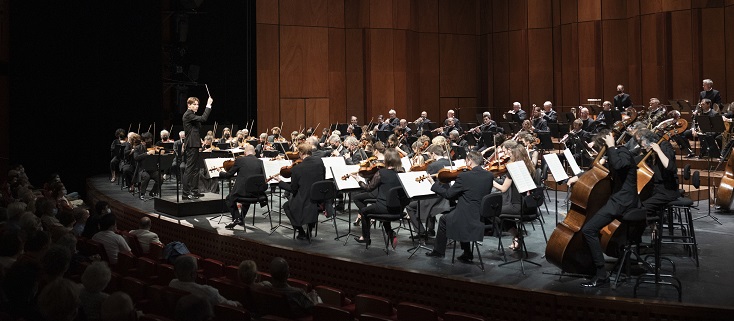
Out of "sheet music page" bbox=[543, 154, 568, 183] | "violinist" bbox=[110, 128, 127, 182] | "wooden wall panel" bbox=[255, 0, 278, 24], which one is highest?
"wooden wall panel" bbox=[255, 0, 278, 24]

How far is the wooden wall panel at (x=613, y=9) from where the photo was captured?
1880cm

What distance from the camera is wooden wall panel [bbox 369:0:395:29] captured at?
70.6ft

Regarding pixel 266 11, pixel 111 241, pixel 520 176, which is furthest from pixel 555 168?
pixel 266 11

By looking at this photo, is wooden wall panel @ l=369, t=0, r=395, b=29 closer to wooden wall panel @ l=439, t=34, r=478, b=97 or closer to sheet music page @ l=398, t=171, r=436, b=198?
wooden wall panel @ l=439, t=34, r=478, b=97

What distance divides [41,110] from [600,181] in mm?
14005

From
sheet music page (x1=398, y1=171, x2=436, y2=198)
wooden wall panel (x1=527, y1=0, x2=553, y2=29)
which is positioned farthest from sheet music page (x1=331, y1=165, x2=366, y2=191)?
wooden wall panel (x1=527, y1=0, x2=553, y2=29)

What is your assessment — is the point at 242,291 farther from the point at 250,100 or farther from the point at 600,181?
the point at 250,100

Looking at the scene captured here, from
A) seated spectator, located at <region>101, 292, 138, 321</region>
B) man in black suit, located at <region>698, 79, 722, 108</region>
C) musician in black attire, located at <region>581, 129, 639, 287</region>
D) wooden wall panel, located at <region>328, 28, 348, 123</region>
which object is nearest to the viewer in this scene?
seated spectator, located at <region>101, 292, 138, 321</region>

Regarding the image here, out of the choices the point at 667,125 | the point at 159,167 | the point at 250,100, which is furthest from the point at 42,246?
the point at 250,100

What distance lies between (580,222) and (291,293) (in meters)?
2.93

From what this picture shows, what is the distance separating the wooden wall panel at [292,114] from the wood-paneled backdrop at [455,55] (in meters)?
0.03

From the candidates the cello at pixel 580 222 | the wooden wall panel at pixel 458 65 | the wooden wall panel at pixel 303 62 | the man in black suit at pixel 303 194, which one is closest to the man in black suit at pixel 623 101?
the wooden wall panel at pixel 458 65

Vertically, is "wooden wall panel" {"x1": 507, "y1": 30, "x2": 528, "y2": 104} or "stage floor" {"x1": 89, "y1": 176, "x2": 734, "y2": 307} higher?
"wooden wall panel" {"x1": 507, "y1": 30, "x2": 528, "y2": 104}

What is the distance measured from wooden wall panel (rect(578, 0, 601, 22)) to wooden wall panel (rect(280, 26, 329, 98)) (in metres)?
A: 7.09
